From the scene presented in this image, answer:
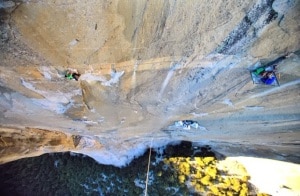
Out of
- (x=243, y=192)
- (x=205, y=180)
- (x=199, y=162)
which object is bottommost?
(x=243, y=192)

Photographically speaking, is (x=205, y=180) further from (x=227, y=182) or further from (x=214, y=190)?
(x=227, y=182)

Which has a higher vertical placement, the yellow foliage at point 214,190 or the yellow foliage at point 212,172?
the yellow foliage at point 212,172

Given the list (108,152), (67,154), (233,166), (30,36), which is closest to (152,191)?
(108,152)

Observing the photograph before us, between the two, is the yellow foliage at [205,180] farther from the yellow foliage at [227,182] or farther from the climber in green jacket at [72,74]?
the climber in green jacket at [72,74]

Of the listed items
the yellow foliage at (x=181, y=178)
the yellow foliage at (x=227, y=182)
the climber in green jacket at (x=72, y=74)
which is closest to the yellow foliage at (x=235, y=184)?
the yellow foliage at (x=227, y=182)

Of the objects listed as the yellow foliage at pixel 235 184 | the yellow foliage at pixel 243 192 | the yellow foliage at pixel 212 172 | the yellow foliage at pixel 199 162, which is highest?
the yellow foliage at pixel 199 162

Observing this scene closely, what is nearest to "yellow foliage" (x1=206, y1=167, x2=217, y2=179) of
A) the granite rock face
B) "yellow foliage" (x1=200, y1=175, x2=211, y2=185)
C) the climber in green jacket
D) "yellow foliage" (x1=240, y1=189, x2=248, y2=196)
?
→ "yellow foliage" (x1=200, y1=175, x2=211, y2=185)

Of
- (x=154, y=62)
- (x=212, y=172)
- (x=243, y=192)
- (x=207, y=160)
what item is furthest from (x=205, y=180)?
(x=154, y=62)

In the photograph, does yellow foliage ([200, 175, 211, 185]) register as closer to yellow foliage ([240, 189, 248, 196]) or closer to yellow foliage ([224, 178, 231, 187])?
yellow foliage ([224, 178, 231, 187])

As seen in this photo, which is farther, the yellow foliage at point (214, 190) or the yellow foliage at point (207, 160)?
the yellow foliage at point (207, 160)
